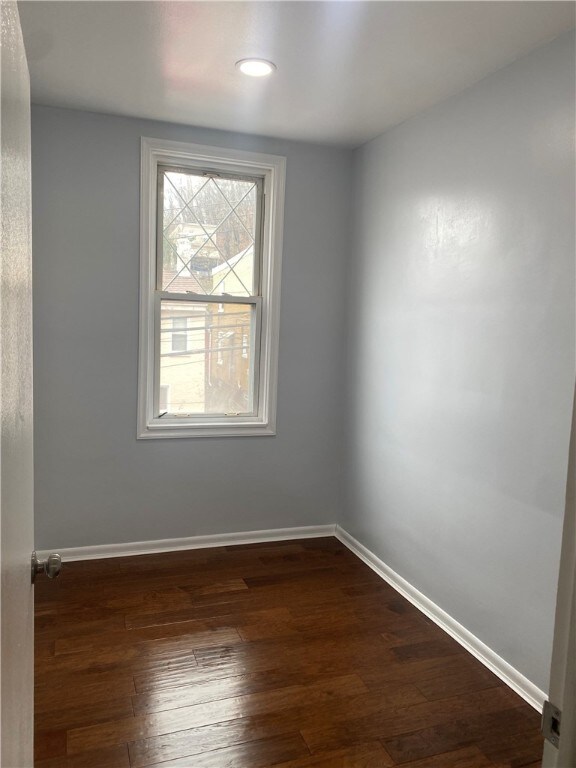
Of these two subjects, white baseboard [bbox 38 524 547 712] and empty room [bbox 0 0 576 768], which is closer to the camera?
empty room [bbox 0 0 576 768]

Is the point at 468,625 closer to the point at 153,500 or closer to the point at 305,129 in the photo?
the point at 153,500

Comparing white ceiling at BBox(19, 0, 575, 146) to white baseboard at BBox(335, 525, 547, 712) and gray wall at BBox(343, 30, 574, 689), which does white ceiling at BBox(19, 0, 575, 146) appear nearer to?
gray wall at BBox(343, 30, 574, 689)

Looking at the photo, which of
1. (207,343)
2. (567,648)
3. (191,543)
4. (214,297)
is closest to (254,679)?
(191,543)

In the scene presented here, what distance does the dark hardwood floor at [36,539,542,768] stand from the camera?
196 centimetres

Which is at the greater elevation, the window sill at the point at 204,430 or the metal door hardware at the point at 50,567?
the metal door hardware at the point at 50,567

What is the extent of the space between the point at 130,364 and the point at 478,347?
6.37 ft

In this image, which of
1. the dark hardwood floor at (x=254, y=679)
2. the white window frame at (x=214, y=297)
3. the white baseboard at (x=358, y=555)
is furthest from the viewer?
the white window frame at (x=214, y=297)

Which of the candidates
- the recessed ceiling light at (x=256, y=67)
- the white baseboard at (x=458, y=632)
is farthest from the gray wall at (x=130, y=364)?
the recessed ceiling light at (x=256, y=67)

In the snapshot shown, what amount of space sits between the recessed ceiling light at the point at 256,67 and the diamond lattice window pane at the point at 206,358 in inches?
54.5

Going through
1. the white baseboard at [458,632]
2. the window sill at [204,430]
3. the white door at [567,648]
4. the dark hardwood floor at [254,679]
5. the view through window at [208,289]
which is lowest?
the dark hardwood floor at [254,679]

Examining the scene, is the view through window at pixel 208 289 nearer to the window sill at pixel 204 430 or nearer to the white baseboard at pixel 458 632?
the window sill at pixel 204 430

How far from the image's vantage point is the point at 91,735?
199 centimetres

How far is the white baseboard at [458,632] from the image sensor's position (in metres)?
2.29

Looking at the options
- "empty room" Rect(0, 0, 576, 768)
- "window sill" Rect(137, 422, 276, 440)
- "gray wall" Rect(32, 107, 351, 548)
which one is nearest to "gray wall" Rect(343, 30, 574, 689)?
"empty room" Rect(0, 0, 576, 768)
